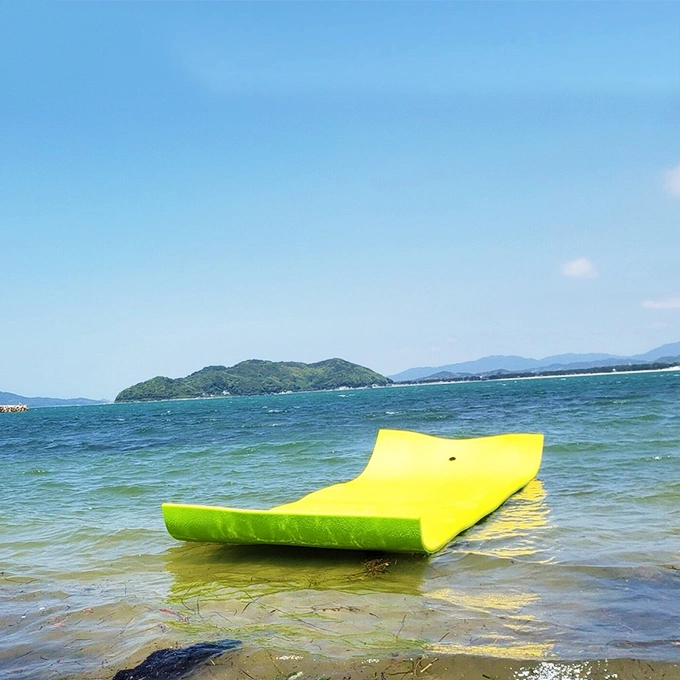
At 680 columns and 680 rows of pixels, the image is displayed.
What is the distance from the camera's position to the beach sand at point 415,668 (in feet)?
10.3

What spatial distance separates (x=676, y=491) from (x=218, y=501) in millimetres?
5385

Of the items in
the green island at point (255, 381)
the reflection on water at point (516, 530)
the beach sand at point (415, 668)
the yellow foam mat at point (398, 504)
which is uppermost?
the green island at point (255, 381)

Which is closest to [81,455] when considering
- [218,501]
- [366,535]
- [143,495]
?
[143,495]

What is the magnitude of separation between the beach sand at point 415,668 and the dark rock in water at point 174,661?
0.08m

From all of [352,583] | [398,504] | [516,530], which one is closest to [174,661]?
[352,583]

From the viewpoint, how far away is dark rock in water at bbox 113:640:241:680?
3424 mm

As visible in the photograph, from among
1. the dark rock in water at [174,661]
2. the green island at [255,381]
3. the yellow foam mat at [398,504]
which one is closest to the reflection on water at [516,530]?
the yellow foam mat at [398,504]

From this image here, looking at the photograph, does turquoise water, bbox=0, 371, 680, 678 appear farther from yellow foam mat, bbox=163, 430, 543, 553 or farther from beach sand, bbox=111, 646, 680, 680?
yellow foam mat, bbox=163, 430, 543, 553

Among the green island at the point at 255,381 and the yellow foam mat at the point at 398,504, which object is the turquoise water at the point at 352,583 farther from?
the green island at the point at 255,381

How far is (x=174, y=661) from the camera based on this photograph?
11.7 feet

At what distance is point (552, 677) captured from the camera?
3.12 metres

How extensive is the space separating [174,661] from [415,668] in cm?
127

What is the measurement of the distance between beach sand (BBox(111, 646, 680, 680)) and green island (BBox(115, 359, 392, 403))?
444 feet

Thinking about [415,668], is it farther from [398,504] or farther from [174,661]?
[398,504]
